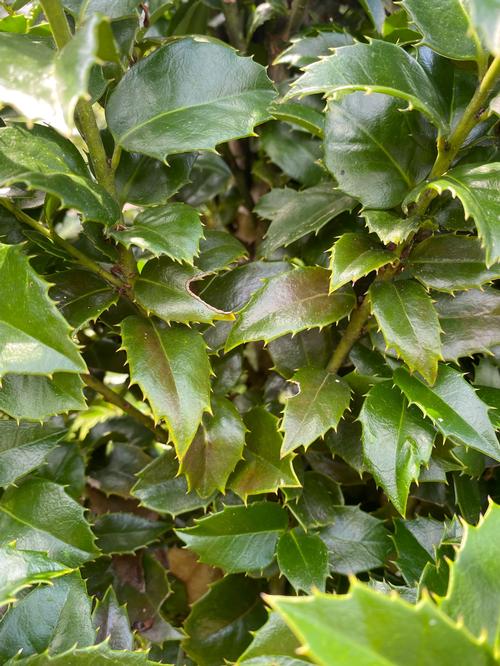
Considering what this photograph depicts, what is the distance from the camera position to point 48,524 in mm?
879

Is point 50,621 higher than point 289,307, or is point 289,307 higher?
point 289,307

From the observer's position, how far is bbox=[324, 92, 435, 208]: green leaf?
83 centimetres

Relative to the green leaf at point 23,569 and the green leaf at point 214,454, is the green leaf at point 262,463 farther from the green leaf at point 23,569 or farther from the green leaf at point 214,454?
the green leaf at point 23,569

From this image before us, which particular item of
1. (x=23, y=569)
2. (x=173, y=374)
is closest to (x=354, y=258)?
(x=173, y=374)

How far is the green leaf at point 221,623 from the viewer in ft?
3.25

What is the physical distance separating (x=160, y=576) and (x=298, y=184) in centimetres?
73

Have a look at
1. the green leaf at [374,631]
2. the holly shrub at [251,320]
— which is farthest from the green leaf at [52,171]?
the green leaf at [374,631]

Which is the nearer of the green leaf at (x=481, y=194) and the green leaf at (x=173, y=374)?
the green leaf at (x=481, y=194)

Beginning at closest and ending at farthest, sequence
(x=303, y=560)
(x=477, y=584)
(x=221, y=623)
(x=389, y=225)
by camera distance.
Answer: (x=477, y=584), (x=389, y=225), (x=303, y=560), (x=221, y=623)

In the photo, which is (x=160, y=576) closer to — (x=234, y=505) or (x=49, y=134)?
(x=234, y=505)

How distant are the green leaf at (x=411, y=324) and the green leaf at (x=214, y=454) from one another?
9.8 inches

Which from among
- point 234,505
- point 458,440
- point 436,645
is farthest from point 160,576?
point 436,645

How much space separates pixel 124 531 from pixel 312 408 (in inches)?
16.3

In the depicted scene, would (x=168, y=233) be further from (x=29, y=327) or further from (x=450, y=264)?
(x=450, y=264)
